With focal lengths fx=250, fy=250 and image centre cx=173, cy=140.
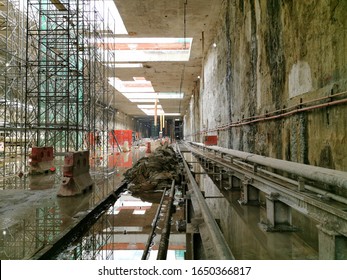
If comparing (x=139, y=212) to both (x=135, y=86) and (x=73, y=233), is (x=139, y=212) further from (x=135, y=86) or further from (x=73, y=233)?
(x=135, y=86)

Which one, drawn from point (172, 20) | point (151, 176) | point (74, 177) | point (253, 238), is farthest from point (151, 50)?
point (253, 238)

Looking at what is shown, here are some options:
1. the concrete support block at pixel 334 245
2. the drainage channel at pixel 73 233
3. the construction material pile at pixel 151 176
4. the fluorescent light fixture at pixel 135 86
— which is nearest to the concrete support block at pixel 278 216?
the concrete support block at pixel 334 245

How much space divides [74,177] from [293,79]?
526 centimetres

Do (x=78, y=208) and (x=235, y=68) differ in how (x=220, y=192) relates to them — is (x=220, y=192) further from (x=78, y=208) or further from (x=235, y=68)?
(x=235, y=68)

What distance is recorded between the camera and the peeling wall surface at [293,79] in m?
3.05

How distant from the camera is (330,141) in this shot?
125 inches

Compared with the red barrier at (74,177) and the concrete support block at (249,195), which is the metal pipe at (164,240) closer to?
the concrete support block at (249,195)

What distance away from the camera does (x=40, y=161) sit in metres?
9.57

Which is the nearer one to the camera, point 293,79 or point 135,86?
point 293,79

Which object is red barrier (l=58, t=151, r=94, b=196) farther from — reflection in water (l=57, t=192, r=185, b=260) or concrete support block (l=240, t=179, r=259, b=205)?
concrete support block (l=240, t=179, r=259, b=205)

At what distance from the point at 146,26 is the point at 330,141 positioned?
1093 centimetres

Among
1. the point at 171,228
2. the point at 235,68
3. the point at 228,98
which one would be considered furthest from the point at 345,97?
the point at 228,98

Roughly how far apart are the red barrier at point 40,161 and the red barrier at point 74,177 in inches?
143

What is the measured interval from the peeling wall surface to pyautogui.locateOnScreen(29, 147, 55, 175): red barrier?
23.7ft
